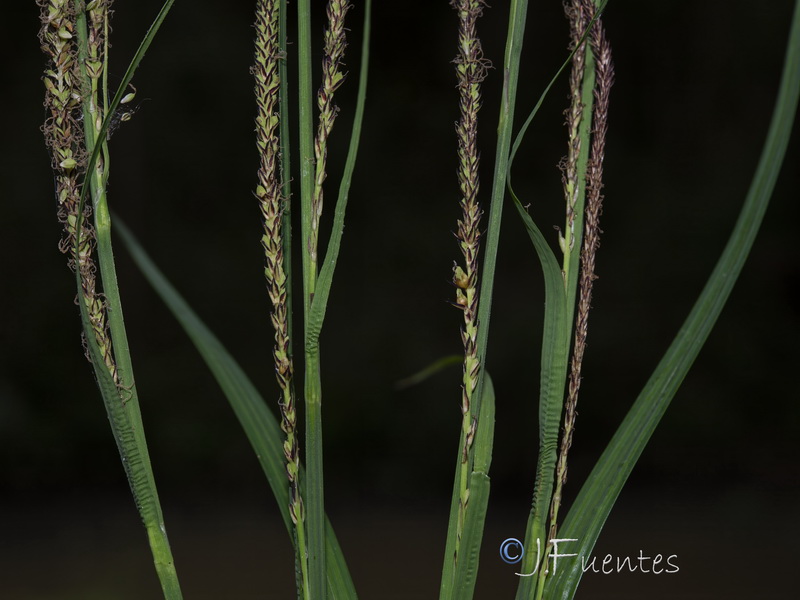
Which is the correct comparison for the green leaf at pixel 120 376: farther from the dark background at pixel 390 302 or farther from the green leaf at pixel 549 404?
the dark background at pixel 390 302

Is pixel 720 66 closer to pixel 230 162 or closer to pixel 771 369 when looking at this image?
pixel 771 369

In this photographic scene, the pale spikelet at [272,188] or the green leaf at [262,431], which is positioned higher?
the pale spikelet at [272,188]

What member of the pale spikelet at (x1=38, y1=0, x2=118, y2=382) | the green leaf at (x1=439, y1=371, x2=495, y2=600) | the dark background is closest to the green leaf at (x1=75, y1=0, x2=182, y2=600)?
the pale spikelet at (x1=38, y1=0, x2=118, y2=382)

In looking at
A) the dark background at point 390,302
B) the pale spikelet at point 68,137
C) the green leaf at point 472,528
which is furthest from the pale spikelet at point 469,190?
the dark background at point 390,302

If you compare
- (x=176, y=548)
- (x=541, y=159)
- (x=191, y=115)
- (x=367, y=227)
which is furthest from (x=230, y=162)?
(x=176, y=548)

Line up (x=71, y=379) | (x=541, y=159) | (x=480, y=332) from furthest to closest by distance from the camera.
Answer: (x=541, y=159) < (x=71, y=379) < (x=480, y=332)
